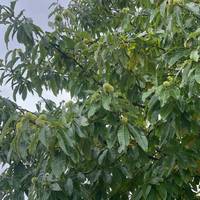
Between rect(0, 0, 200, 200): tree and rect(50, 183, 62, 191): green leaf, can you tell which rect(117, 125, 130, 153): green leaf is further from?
rect(50, 183, 62, 191): green leaf

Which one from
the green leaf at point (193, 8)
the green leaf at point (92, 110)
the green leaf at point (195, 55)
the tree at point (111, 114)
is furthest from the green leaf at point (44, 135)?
the green leaf at point (193, 8)

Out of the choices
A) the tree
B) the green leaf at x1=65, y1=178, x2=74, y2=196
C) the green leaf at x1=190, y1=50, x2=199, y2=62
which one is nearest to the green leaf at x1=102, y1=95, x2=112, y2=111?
the tree

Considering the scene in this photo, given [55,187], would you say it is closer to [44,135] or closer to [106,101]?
[44,135]

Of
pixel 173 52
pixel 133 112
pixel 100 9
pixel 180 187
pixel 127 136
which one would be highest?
pixel 100 9

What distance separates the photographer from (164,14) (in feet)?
8.62

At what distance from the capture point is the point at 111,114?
8.05 ft

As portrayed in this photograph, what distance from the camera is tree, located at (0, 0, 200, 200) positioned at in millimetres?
2402

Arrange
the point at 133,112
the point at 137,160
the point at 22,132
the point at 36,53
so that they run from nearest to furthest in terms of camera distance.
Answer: the point at 22,132 < the point at 133,112 < the point at 137,160 < the point at 36,53

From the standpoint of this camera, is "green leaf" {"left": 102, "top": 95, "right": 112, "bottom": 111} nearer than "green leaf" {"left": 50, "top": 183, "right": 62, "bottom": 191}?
Yes

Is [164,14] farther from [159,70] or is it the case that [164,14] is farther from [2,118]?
[2,118]

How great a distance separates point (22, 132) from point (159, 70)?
99 cm

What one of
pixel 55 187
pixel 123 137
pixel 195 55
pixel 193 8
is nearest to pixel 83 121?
pixel 123 137

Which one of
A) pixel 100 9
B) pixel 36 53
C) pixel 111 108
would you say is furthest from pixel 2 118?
pixel 100 9

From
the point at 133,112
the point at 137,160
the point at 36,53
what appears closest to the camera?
the point at 133,112
